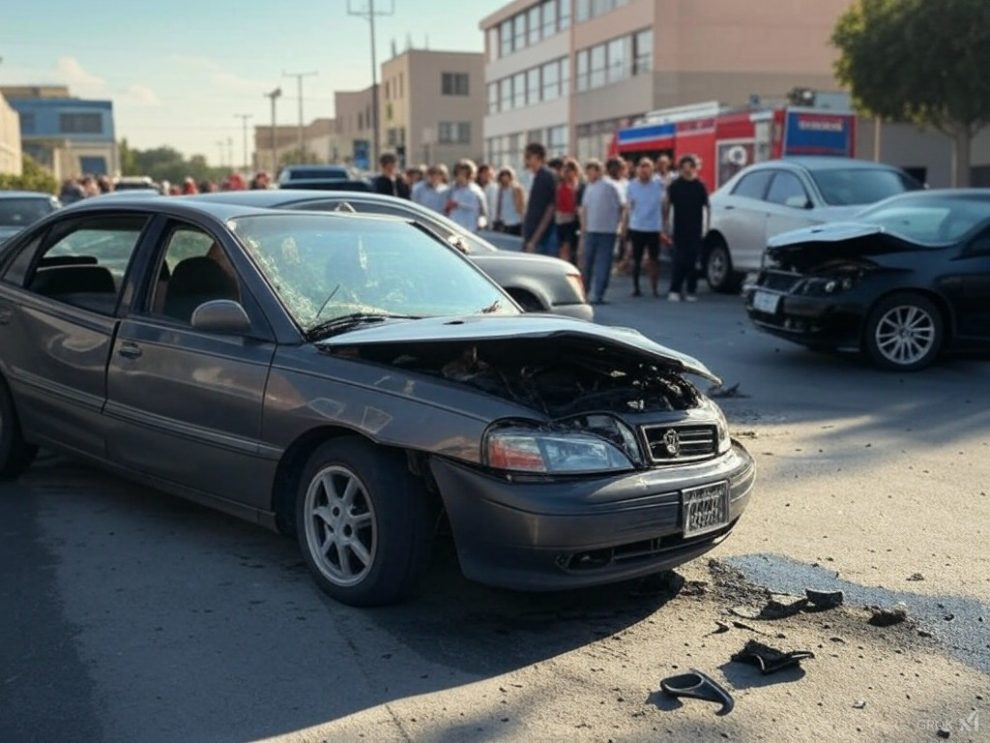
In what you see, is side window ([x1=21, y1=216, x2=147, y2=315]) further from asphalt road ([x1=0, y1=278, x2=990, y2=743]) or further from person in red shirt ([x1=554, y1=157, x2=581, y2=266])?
person in red shirt ([x1=554, y1=157, x2=581, y2=266])

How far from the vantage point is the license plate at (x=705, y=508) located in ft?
14.4

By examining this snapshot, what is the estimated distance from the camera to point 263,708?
12.2 ft

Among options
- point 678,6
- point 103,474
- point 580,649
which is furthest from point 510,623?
point 678,6

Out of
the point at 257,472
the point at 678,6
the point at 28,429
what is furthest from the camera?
the point at 678,6

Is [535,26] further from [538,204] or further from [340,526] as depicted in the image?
[340,526]

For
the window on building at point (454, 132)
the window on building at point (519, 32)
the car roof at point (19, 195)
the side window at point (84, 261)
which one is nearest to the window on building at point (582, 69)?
the window on building at point (519, 32)

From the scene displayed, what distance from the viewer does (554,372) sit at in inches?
188

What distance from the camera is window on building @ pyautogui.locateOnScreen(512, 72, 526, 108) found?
68375 millimetres

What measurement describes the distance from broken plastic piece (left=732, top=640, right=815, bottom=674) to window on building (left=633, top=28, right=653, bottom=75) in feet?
157

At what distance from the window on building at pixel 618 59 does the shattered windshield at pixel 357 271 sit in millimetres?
48412

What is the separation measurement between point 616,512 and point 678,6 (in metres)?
48.4

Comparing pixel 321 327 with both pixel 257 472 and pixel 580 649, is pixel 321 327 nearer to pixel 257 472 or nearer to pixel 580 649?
pixel 257 472

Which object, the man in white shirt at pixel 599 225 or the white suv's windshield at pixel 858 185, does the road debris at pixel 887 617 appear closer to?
the man in white shirt at pixel 599 225

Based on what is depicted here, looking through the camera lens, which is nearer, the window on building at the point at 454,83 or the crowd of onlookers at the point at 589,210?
the crowd of onlookers at the point at 589,210
